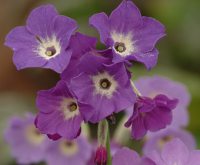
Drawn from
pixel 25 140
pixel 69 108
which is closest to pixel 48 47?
Answer: pixel 69 108

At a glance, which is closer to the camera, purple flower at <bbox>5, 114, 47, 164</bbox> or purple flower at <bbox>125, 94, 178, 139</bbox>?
purple flower at <bbox>125, 94, 178, 139</bbox>

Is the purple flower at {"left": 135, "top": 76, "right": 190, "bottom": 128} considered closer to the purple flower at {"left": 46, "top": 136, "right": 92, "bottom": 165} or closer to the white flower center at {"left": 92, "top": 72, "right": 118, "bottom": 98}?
the purple flower at {"left": 46, "top": 136, "right": 92, "bottom": 165}

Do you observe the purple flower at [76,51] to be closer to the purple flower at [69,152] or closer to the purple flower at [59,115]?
the purple flower at [59,115]

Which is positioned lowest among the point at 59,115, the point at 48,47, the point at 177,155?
the point at 177,155

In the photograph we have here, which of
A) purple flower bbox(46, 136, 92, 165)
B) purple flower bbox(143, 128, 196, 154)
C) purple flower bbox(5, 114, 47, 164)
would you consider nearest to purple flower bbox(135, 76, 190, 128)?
purple flower bbox(143, 128, 196, 154)

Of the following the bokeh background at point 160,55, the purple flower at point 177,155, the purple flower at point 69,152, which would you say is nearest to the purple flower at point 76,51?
the purple flower at point 177,155

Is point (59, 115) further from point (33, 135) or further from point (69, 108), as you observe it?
point (33, 135)

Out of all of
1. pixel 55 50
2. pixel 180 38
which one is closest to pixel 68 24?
pixel 55 50
